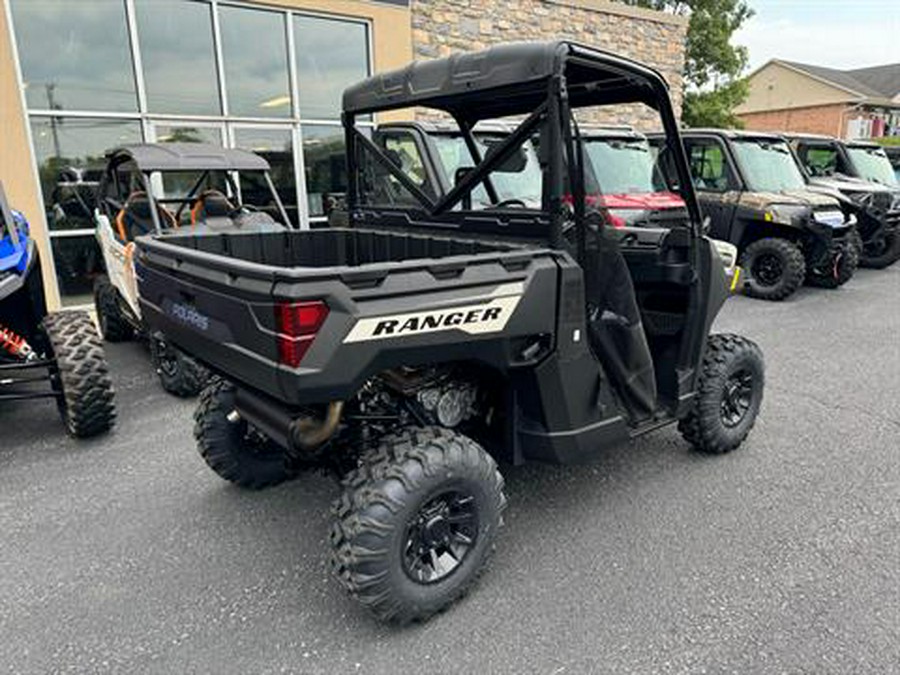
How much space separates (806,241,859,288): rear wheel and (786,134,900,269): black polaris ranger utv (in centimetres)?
92

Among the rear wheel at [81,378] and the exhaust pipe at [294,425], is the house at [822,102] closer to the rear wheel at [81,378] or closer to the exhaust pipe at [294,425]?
the rear wheel at [81,378]

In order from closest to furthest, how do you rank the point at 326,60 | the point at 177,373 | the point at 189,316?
the point at 189,316 < the point at 177,373 < the point at 326,60

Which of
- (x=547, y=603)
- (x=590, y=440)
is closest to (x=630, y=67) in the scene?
(x=590, y=440)

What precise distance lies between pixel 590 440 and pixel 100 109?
281 inches

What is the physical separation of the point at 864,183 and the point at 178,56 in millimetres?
10247

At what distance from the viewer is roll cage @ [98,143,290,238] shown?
A: 5.21m

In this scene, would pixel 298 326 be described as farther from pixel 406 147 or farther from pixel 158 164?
pixel 406 147

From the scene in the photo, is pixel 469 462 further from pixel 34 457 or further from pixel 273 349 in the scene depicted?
pixel 34 457

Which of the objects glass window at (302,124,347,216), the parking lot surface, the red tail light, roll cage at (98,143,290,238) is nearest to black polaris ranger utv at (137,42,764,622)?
the red tail light

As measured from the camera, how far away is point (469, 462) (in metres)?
2.43

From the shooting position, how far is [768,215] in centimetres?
808

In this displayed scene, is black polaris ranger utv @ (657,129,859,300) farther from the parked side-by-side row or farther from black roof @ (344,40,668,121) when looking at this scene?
black roof @ (344,40,668,121)

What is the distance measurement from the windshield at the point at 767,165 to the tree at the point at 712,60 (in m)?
16.9

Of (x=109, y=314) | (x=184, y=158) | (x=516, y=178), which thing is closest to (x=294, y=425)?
(x=516, y=178)
